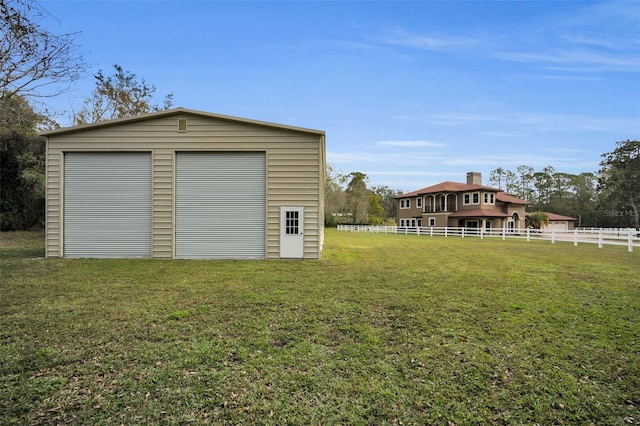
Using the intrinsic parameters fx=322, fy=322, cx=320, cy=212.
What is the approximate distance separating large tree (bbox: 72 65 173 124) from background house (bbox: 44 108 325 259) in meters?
14.0

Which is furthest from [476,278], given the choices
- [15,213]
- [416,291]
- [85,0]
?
[15,213]

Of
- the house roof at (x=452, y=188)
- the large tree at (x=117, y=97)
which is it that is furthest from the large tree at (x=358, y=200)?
the large tree at (x=117, y=97)

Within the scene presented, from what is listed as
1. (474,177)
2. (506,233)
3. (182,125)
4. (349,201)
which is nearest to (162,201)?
(182,125)

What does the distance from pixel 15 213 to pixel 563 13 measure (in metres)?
26.7

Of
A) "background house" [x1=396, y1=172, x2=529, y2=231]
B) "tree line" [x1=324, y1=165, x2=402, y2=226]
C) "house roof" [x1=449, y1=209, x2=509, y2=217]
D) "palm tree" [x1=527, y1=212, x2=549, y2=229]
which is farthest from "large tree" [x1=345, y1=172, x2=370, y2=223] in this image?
"palm tree" [x1=527, y1=212, x2=549, y2=229]

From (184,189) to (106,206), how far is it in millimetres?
2531

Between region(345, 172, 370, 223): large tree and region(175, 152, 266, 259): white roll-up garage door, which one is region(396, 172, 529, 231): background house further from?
region(175, 152, 266, 259): white roll-up garage door

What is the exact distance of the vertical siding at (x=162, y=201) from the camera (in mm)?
10172

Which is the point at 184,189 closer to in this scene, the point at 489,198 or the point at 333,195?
the point at 489,198

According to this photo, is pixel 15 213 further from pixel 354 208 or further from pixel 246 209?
pixel 354 208

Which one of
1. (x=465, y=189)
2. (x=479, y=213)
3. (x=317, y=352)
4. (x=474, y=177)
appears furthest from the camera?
(x=474, y=177)

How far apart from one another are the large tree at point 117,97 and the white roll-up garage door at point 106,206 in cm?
1388

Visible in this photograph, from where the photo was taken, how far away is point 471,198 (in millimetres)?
32062

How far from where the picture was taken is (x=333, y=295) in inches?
229
